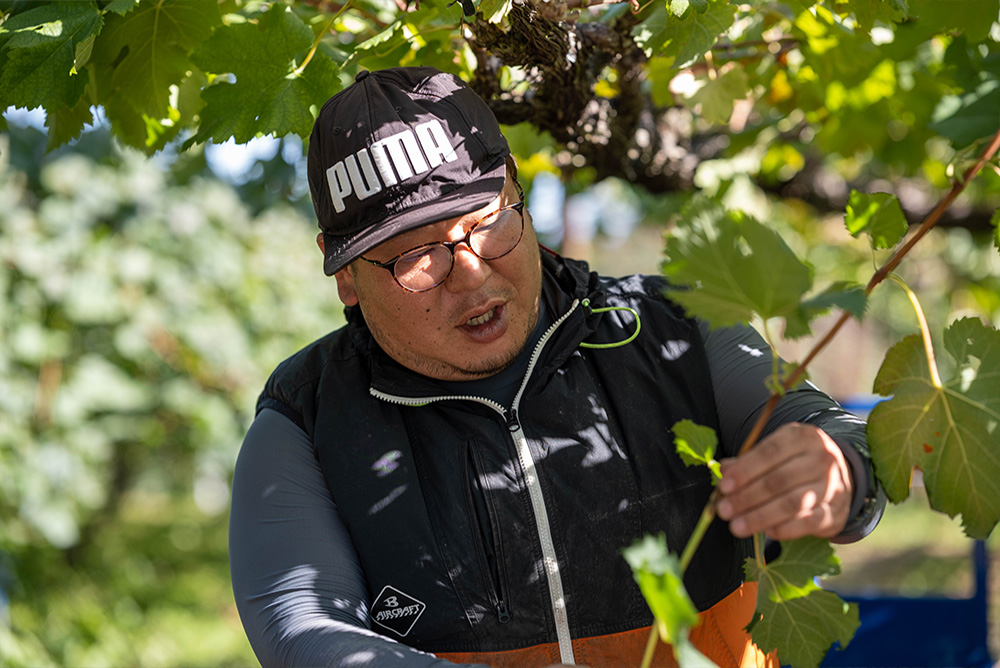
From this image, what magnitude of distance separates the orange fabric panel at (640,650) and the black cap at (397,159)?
670mm

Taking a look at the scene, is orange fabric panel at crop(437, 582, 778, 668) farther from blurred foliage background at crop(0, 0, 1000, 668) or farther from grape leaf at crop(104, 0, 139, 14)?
grape leaf at crop(104, 0, 139, 14)

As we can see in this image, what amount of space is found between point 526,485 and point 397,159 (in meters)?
0.56

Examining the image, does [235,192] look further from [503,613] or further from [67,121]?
[503,613]

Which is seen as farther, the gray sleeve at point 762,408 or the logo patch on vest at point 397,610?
the logo patch on vest at point 397,610

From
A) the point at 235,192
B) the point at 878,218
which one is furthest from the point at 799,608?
the point at 235,192

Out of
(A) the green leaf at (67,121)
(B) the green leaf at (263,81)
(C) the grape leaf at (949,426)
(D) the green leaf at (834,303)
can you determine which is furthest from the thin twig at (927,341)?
(A) the green leaf at (67,121)

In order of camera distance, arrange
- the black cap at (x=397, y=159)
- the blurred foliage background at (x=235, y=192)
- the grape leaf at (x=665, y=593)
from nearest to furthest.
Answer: the grape leaf at (x=665, y=593) → the black cap at (x=397, y=159) → the blurred foliage background at (x=235, y=192)

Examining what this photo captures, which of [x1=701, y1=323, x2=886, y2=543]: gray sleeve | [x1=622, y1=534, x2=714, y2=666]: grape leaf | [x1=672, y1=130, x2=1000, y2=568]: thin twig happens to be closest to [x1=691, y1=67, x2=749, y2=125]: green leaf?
[x1=701, y1=323, x2=886, y2=543]: gray sleeve

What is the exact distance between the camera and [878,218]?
108 centimetres

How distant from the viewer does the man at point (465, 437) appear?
51.8 inches

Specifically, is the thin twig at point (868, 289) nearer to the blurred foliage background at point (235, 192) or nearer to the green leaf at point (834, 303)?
the green leaf at point (834, 303)

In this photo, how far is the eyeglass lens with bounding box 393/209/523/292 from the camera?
4.30 feet

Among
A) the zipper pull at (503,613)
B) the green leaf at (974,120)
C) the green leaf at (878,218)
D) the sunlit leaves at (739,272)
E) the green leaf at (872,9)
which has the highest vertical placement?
the green leaf at (872,9)

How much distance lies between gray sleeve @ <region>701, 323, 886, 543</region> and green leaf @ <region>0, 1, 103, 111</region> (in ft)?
3.47
